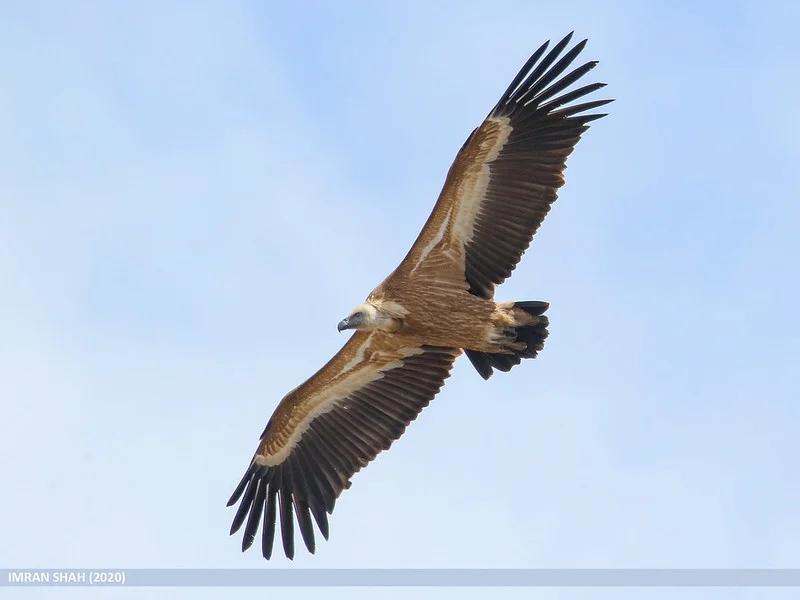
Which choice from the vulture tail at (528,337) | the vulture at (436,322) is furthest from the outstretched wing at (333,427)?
the vulture tail at (528,337)

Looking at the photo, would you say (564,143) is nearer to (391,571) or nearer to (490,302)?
(490,302)

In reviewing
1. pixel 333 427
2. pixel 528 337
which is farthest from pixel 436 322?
pixel 333 427

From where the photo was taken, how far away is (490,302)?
12.1 metres

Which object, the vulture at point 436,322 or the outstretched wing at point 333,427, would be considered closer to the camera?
the vulture at point 436,322

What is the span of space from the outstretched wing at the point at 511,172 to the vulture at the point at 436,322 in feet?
0.04

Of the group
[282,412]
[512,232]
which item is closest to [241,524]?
[282,412]

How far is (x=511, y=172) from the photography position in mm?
11953

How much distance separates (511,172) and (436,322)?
A: 6.75 feet

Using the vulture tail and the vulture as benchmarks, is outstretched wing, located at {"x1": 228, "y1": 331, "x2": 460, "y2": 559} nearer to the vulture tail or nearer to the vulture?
the vulture

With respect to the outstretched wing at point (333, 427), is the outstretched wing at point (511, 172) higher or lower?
higher

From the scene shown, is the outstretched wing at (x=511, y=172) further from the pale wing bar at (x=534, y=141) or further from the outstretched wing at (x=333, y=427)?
the outstretched wing at (x=333, y=427)

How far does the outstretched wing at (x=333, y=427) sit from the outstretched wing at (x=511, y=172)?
144 cm

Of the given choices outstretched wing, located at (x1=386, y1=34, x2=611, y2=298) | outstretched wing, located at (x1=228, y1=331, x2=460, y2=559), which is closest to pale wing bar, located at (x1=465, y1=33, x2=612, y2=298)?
outstretched wing, located at (x1=386, y1=34, x2=611, y2=298)

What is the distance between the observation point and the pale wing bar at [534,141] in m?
11.8
